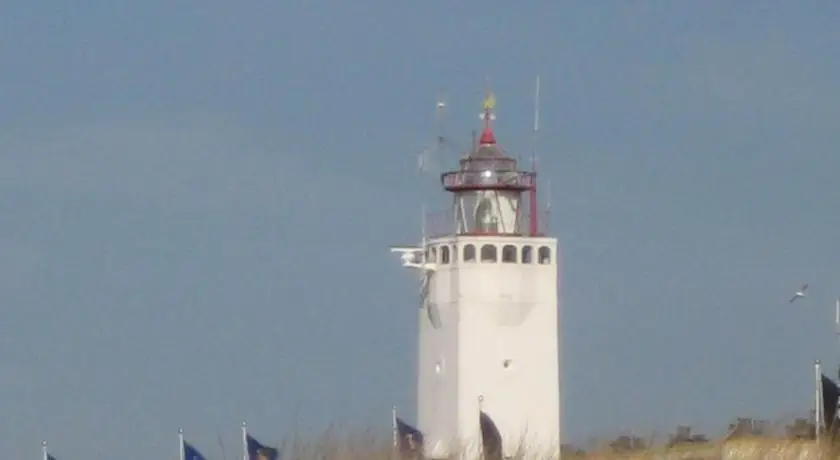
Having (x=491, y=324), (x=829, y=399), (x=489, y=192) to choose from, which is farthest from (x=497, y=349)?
(x=829, y=399)

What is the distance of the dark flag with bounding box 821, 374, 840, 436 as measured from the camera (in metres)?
61.3

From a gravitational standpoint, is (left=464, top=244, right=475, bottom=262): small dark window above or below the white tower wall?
above

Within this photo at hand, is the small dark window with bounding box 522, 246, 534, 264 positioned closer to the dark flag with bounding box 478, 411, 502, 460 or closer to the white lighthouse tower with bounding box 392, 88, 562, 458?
the white lighthouse tower with bounding box 392, 88, 562, 458

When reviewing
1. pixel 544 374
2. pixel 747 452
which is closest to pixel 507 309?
pixel 544 374

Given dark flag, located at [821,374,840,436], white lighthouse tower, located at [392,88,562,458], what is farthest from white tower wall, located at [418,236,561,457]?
dark flag, located at [821,374,840,436]

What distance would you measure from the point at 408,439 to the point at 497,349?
249cm

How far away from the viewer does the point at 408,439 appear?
65.3m

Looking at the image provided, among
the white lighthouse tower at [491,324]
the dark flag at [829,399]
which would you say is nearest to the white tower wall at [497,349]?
the white lighthouse tower at [491,324]

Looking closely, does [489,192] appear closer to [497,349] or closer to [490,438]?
[497,349]

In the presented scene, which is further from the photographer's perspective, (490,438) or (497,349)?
(497,349)

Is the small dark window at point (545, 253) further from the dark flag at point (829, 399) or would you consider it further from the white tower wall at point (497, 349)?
the dark flag at point (829, 399)

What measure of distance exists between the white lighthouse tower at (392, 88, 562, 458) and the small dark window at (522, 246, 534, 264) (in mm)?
20

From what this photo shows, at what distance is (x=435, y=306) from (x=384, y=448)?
536cm

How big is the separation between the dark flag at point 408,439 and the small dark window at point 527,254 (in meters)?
4.06
